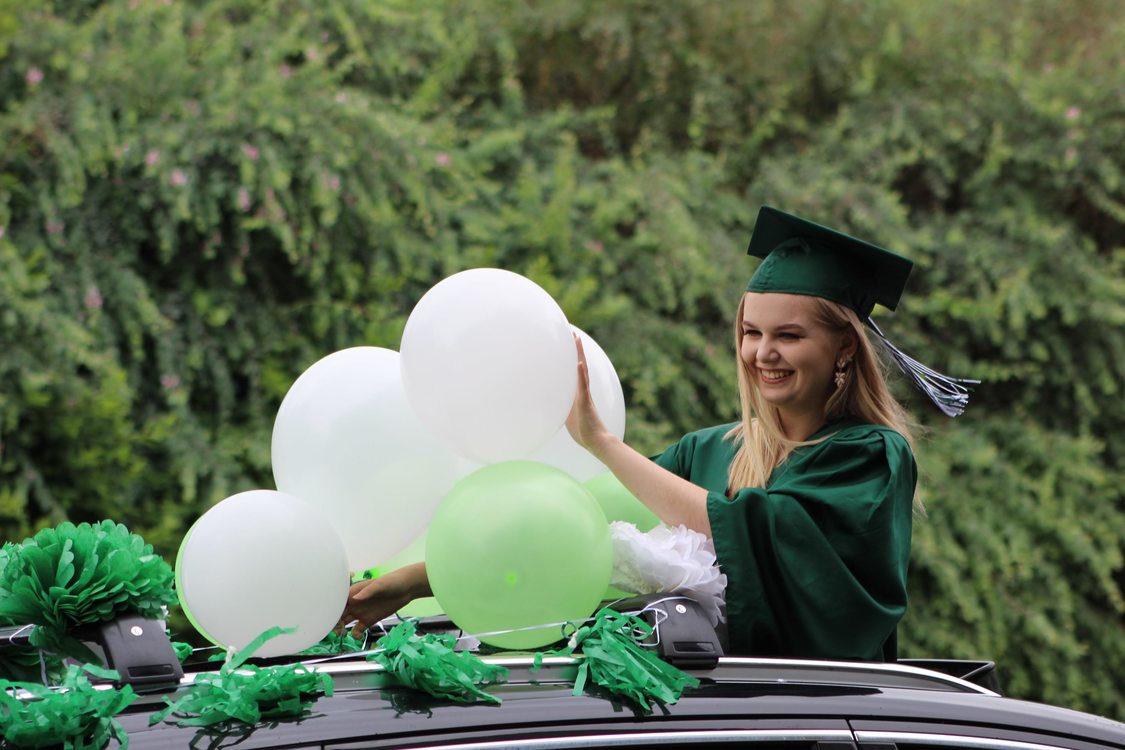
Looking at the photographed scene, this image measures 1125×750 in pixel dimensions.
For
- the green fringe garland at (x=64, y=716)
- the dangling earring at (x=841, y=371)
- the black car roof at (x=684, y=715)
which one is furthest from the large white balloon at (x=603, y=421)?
the green fringe garland at (x=64, y=716)

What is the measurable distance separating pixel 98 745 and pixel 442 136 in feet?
16.1

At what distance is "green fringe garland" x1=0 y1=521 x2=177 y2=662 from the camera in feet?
6.02

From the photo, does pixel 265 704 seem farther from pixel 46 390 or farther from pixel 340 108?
pixel 340 108

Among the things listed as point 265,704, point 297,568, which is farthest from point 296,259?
point 265,704

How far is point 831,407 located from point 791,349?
0.62 feet

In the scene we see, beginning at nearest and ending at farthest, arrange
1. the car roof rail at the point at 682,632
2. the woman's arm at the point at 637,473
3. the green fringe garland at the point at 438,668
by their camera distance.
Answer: the green fringe garland at the point at 438,668 < the car roof rail at the point at 682,632 < the woman's arm at the point at 637,473

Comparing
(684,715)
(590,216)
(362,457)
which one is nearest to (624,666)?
(684,715)

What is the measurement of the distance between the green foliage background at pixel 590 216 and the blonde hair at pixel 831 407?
299 cm

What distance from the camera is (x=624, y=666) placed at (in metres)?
1.84

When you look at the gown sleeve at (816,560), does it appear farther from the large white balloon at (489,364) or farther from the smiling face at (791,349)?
the large white balloon at (489,364)

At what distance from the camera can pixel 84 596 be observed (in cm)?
182

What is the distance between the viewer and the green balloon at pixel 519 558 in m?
2.01

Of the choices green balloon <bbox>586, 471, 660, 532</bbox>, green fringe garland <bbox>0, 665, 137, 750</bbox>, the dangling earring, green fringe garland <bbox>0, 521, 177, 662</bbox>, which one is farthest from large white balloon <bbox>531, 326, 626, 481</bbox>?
green fringe garland <bbox>0, 665, 137, 750</bbox>

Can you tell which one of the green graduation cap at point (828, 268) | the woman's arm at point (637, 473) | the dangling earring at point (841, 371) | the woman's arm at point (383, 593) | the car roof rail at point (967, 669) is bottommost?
the car roof rail at point (967, 669)
